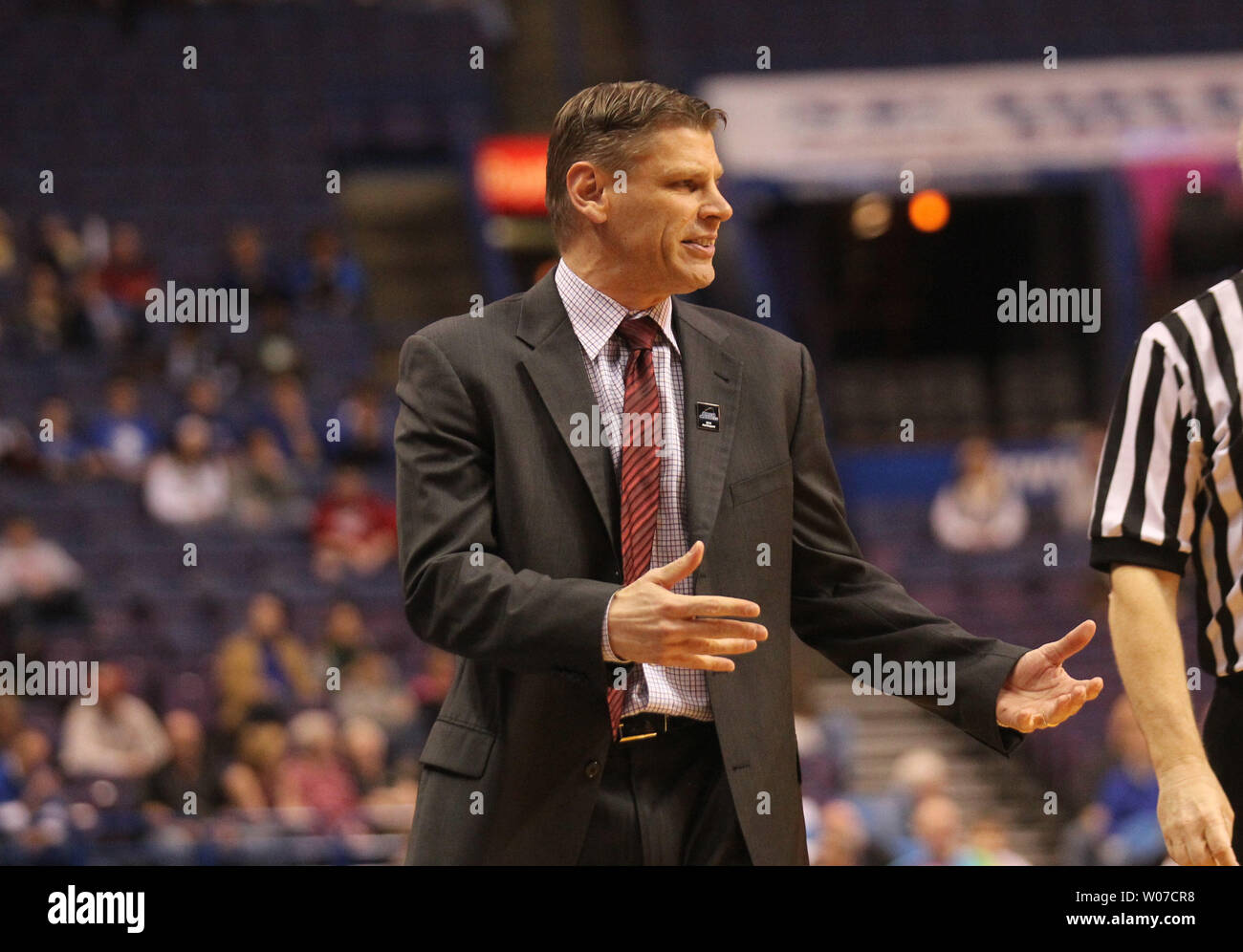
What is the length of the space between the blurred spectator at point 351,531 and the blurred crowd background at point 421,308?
25 millimetres

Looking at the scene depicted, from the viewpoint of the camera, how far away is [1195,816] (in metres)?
2.20

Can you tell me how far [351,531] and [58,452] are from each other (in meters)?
1.80

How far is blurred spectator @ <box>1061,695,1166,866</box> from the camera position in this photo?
22.2 feet

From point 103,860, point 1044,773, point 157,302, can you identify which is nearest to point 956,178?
point 1044,773

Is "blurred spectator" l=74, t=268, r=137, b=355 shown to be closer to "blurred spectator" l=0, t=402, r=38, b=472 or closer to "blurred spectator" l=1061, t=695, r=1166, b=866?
"blurred spectator" l=0, t=402, r=38, b=472

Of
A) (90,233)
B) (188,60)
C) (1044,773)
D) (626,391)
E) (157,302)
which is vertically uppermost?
(188,60)

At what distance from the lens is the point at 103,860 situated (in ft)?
21.7

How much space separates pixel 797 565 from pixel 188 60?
33.5ft

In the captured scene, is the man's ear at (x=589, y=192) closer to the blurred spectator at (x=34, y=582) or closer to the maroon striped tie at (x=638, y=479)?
the maroon striped tie at (x=638, y=479)

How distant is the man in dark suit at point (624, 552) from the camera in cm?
214

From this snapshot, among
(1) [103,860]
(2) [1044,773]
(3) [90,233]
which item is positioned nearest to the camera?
(1) [103,860]
